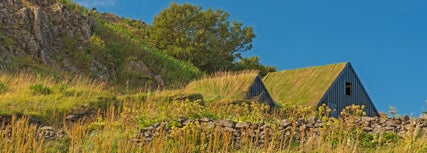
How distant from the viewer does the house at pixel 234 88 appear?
74.0 ft

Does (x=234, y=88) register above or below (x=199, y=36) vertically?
below

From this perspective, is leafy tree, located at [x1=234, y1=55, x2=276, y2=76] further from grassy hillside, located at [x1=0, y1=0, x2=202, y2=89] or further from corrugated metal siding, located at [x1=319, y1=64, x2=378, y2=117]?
corrugated metal siding, located at [x1=319, y1=64, x2=378, y2=117]

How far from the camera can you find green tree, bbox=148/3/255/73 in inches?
1683

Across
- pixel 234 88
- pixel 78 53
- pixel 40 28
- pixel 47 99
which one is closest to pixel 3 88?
pixel 47 99

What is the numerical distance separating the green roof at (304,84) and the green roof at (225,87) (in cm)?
372

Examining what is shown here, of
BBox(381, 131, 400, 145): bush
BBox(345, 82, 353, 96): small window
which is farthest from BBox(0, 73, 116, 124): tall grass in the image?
BBox(345, 82, 353, 96): small window

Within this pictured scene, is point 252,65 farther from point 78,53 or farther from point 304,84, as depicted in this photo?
point 78,53

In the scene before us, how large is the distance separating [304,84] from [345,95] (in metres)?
2.37

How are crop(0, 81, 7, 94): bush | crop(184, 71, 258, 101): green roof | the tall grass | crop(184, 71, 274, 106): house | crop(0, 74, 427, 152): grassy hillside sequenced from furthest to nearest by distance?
1. crop(184, 71, 274, 106): house
2. crop(184, 71, 258, 101): green roof
3. crop(0, 81, 7, 94): bush
4. the tall grass
5. crop(0, 74, 427, 152): grassy hillside

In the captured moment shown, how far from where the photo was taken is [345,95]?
29422 millimetres

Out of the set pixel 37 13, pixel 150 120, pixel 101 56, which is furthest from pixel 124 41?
pixel 150 120

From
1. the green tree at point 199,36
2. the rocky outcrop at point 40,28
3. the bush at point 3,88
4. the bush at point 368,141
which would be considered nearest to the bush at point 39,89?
the bush at point 3,88

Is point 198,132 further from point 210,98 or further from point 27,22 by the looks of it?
point 27,22

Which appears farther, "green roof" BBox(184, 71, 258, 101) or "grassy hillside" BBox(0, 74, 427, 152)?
"green roof" BBox(184, 71, 258, 101)
